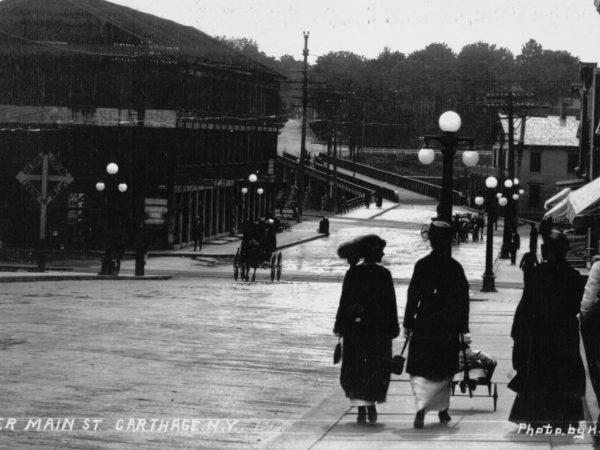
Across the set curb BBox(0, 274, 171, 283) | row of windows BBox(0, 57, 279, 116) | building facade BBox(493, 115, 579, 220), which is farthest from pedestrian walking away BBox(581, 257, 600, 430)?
building facade BBox(493, 115, 579, 220)

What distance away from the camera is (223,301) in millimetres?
24203

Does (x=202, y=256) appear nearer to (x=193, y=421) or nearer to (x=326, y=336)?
(x=326, y=336)

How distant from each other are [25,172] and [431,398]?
22.7 meters

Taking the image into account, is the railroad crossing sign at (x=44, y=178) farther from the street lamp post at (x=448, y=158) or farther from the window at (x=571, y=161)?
the window at (x=571, y=161)

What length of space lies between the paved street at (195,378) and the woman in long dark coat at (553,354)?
30 cm

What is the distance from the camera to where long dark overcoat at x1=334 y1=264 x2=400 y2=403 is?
10.4 metres

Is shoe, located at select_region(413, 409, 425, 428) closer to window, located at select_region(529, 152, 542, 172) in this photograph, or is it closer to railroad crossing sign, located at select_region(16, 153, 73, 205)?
railroad crossing sign, located at select_region(16, 153, 73, 205)

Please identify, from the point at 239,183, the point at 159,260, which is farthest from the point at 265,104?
the point at 159,260

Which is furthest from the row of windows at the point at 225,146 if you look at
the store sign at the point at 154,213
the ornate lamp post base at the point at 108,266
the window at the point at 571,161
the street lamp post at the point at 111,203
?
the window at the point at 571,161

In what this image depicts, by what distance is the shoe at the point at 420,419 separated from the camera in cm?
993

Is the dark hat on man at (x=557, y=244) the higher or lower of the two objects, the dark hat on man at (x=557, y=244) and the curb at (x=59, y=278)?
the higher

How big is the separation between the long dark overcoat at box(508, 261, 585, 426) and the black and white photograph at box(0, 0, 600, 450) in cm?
2

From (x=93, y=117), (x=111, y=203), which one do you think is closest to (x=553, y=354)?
(x=111, y=203)

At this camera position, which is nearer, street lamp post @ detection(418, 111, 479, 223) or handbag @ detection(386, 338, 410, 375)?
handbag @ detection(386, 338, 410, 375)
